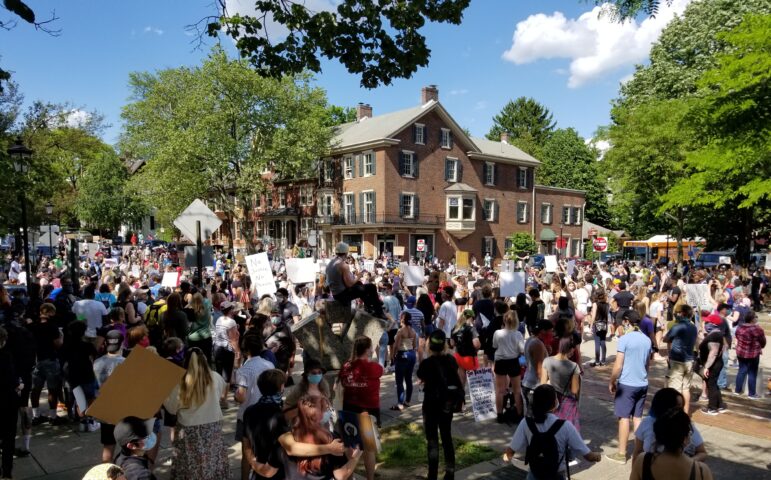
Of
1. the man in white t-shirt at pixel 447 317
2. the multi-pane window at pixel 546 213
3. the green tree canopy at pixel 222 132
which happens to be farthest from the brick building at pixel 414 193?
the man in white t-shirt at pixel 447 317

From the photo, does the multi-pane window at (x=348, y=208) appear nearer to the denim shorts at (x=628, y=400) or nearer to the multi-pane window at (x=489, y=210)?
the multi-pane window at (x=489, y=210)

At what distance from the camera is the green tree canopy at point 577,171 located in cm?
6688

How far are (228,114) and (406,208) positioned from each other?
51.4 feet

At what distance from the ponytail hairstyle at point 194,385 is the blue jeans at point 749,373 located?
938 centimetres

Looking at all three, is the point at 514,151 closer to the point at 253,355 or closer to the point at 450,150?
the point at 450,150

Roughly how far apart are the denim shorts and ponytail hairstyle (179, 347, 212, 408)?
4960 mm

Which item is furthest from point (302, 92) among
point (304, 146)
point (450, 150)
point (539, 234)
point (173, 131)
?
point (539, 234)

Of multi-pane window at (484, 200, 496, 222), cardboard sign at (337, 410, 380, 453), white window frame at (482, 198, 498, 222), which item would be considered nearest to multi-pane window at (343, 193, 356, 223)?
white window frame at (482, 198, 498, 222)

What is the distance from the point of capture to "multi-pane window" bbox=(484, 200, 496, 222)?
49.5m

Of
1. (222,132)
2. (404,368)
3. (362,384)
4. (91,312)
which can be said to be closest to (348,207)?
(222,132)

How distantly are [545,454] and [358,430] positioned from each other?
6.99 ft

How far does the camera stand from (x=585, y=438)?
780 cm

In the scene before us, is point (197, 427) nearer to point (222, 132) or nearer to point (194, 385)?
point (194, 385)

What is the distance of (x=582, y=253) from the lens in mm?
57531
